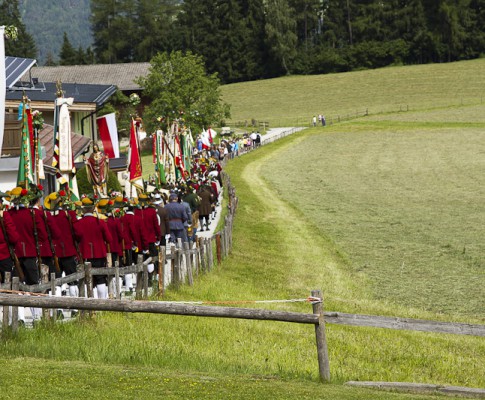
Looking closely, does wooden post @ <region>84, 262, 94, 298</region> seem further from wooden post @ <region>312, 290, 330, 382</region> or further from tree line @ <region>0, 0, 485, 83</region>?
tree line @ <region>0, 0, 485, 83</region>

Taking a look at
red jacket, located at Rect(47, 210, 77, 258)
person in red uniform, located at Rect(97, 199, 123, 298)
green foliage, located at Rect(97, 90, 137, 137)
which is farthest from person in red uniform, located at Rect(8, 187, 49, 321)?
green foliage, located at Rect(97, 90, 137, 137)

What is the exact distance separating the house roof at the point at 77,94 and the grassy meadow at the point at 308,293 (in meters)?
8.49

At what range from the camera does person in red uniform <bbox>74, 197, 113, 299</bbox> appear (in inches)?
705

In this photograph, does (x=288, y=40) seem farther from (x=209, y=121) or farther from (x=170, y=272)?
(x=170, y=272)

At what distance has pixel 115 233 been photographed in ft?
63.6

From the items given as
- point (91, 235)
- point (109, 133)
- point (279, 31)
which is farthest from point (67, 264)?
point (279, 31)

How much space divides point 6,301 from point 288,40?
13194 cm

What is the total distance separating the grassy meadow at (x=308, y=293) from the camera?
11.2 metres

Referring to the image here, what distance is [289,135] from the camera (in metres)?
88.4

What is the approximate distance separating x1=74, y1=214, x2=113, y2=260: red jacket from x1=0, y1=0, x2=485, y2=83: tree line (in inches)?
4799

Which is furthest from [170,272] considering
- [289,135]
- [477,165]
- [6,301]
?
[289,135]

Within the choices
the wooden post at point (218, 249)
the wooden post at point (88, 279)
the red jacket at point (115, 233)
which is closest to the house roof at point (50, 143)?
the wooden post at point (218, 249)

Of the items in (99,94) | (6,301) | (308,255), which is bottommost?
(308,255)

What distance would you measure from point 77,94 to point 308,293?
31.5 meters
